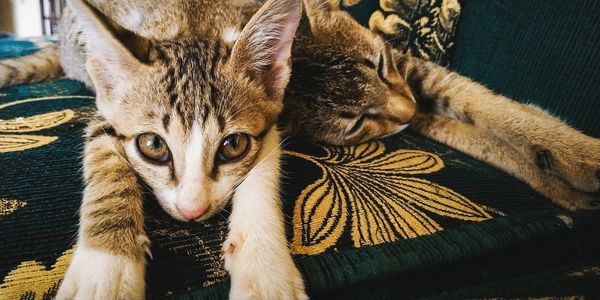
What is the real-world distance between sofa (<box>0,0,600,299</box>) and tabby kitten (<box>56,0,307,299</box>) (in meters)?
0.03

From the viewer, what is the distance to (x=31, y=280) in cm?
52

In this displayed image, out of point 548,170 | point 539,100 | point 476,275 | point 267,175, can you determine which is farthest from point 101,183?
point 539,100

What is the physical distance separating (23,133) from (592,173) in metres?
1.33

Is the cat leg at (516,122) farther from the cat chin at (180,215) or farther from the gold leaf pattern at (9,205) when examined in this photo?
the gold leaf pattern at (9,205)

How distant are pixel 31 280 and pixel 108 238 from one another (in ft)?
0.36

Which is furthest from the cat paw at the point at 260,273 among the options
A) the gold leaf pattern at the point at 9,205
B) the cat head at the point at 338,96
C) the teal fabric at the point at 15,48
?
the teal fabric at the point at 15,48

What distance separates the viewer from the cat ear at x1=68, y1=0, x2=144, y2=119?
2.35 ft

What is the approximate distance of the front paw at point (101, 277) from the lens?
1.70 ft

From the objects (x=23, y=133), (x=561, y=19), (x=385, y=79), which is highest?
(x=561, y=19)

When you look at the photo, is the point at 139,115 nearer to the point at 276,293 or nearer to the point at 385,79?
the point at 276,293

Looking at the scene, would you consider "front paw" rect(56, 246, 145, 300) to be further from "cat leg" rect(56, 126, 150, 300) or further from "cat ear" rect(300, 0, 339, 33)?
"cat ear" rect(300, 0, 339, 33)

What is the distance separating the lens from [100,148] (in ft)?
2.67

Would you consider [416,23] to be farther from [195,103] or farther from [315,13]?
[195,103]

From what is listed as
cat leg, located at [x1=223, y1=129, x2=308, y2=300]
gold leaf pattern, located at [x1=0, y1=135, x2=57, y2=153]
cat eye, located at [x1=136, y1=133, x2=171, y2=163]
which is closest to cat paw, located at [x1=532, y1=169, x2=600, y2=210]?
cat leg, located at [x1=223, y1=129, x2=308, y2=300]
